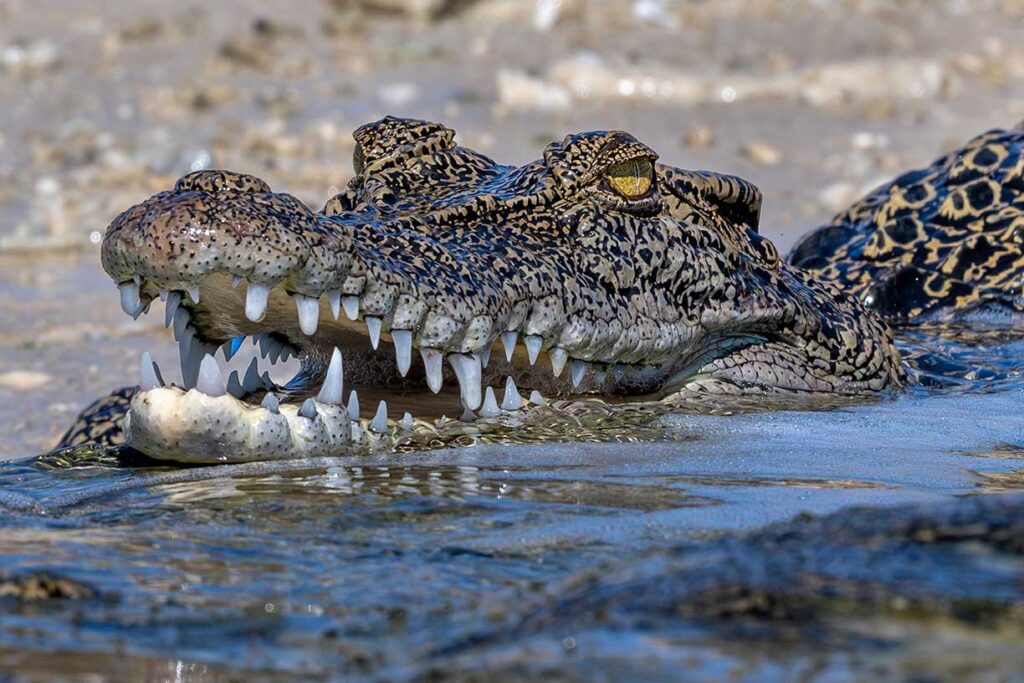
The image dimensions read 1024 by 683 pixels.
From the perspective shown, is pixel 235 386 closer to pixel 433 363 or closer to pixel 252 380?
pixel 252 380

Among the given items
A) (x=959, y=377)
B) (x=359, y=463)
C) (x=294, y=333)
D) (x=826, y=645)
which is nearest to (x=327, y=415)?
(x=359, y=463)

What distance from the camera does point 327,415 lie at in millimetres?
4285

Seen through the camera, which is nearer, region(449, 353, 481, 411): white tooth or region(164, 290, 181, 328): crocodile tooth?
region(164, 290, 181, 328): crocodile tooth

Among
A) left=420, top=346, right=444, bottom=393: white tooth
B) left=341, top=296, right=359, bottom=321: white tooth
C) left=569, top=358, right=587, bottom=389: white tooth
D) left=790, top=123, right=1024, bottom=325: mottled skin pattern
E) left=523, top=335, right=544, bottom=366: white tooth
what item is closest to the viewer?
left=341, top=296, right=359, bottom=321: white tooth

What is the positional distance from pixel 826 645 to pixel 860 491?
159 cm

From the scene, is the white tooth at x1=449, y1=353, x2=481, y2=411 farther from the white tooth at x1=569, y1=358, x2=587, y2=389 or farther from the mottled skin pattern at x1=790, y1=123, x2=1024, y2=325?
the mottled skin pattern at x1=790, y1=123, x2=1024, y2=325

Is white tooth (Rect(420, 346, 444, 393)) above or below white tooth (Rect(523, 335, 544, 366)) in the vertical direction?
below

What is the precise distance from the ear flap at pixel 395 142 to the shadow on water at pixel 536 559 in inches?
40.8

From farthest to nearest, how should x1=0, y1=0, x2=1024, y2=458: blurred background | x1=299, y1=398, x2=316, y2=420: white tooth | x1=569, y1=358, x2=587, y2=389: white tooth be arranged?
x1=0, y1=0, x2=1024, y2=458: blurred background → x1=569, y1=358, x2=587, y2=389: white tooth → x1=299, y1=398, x2=316, y2=420: white tooth

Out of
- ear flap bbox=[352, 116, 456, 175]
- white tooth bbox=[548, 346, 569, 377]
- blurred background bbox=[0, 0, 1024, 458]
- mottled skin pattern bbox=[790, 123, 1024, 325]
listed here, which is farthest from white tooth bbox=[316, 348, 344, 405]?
blurred background bbox=[0, 0, 1024, 458]

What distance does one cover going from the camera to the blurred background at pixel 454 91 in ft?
39.9

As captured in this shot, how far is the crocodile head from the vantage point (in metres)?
4.04

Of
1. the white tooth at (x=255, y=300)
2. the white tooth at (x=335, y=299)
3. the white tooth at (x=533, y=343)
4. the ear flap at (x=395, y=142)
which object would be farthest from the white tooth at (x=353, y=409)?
the ear flap at (x=395, y=142)

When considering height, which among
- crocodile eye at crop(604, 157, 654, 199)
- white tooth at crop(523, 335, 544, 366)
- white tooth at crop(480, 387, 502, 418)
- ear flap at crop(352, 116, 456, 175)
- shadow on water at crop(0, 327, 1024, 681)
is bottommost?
shadow on water at crop(0, 327, 1024, 681)
